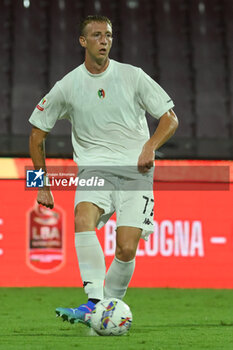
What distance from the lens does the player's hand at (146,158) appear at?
15.8 feet

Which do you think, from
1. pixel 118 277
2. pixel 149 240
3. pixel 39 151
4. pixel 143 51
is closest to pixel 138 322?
pixel 118 277

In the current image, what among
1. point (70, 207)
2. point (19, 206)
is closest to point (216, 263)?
point (70, 207)

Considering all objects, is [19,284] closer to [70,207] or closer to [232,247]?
[70,207]

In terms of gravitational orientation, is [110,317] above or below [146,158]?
below

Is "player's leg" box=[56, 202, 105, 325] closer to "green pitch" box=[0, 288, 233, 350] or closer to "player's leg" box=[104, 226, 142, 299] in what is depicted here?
"player's leg" box=[104, 226, 142, 299]

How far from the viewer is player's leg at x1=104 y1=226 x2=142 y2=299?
4.90m

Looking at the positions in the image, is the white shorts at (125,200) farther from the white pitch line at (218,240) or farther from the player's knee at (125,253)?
the white pitch line at (218,240)

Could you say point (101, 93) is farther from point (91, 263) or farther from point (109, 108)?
point (91, 263)

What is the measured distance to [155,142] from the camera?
16.0 feet

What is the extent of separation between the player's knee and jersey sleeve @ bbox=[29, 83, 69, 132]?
960 millimetres

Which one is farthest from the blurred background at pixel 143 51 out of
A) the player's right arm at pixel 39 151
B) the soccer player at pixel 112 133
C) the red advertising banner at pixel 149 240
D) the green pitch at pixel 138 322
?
the soccer player at pixel 112 133

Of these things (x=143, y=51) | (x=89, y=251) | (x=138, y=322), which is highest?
(x=143, y=51)

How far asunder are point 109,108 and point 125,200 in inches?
23.6

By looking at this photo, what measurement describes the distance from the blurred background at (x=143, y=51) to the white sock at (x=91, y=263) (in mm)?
7607
